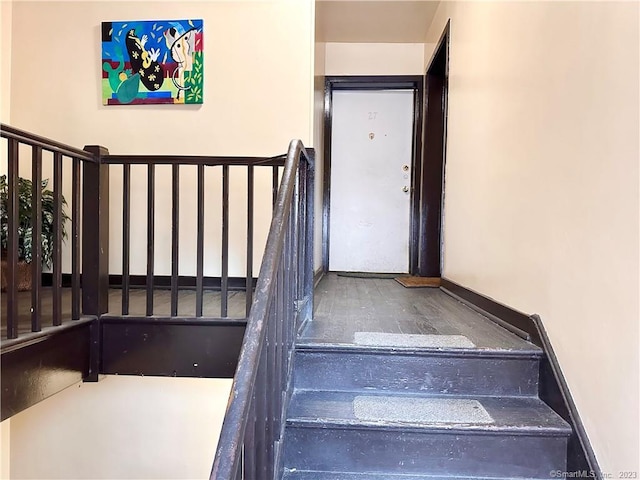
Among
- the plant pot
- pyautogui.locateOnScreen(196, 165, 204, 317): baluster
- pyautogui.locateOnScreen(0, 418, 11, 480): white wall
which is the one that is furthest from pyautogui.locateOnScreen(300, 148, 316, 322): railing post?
pyautogui.locateOnScreen(0, 418, 11, 480): white wall

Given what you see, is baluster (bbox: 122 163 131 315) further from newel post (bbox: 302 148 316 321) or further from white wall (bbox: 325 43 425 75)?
white wall (bbox: 325 43 425 75)

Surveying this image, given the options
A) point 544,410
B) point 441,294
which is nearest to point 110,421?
point 441,294

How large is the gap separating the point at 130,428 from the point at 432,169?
3.38m

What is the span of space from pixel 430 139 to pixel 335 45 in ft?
4.77

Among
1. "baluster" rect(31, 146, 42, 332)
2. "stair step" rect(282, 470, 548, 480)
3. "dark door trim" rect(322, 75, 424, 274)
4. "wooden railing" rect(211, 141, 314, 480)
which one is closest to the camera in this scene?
"wooden railing" rect(211, 141, 314, 480)

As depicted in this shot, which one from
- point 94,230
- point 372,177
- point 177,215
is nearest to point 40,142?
point 94,230

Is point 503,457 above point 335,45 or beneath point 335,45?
beneath

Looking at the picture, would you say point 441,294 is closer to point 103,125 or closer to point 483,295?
point 483,295

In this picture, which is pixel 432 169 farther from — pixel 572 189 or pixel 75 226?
pixel 75 226

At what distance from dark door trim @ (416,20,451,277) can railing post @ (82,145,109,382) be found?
2940 millimetres

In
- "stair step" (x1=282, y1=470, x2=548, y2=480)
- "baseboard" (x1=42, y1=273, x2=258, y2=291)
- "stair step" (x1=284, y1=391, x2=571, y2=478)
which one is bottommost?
"stair step" (x1=282, y1=470, x2=548, y2=480)

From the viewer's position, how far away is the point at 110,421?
10.1 feet

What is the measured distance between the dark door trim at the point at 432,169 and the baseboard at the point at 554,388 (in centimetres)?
204

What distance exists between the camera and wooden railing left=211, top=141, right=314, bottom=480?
2.53 ft
